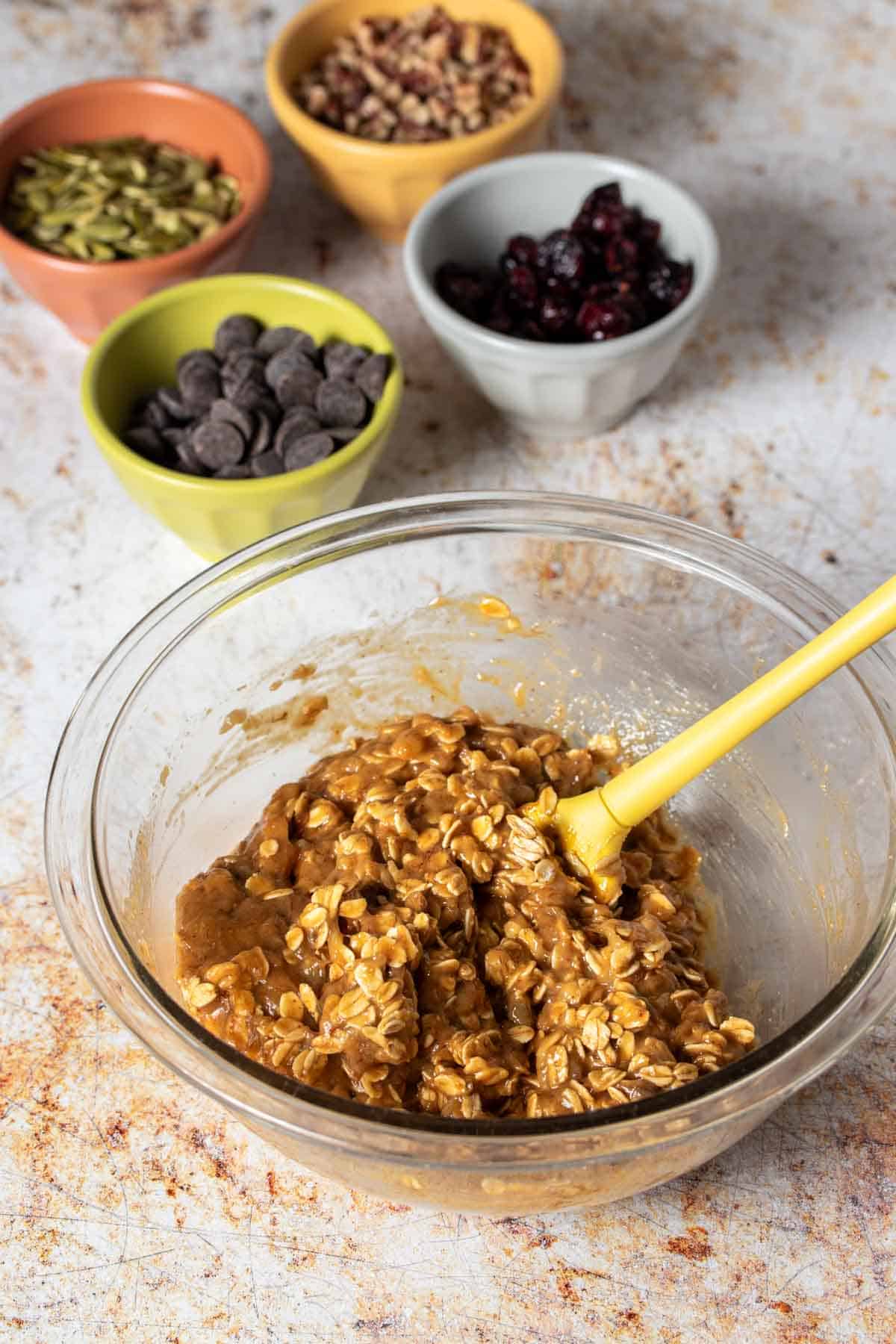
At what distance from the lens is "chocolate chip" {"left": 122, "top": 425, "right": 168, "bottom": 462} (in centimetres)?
174

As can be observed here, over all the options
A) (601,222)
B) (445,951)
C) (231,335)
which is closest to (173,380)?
(231,335)

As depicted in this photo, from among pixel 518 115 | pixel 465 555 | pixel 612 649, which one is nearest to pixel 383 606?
pixel 465 555

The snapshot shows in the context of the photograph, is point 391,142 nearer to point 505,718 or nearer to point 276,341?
point 276,341

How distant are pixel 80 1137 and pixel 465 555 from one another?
2.40 ft

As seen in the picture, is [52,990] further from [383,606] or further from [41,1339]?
[383,606]

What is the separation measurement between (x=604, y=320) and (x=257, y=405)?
0.48 m

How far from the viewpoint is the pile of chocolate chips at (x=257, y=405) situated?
67.2 inches

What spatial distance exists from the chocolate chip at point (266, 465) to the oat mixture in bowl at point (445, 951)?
466 millimetres

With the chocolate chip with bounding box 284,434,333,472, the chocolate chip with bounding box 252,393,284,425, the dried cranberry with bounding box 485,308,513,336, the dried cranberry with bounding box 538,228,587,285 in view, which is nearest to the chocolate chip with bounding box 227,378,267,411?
the chocolate chip with bounding box 252,393,284,425

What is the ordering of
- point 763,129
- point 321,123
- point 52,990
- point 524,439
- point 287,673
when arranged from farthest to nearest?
point 763,129, point 321,123, point 524,439, point 287,673, point 52,990

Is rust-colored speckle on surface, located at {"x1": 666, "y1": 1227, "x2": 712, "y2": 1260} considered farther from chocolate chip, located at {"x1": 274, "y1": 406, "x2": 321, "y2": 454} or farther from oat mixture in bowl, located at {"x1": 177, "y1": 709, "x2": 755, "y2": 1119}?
chocolate chip, located at {"x1": 274, "y1": 406, "x2": 321, "y2": 454}

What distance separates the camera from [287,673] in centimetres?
154

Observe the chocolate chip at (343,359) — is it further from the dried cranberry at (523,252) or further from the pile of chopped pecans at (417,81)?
the pile of chopped pecans at (417,81)

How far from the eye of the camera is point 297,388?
1778 mm
